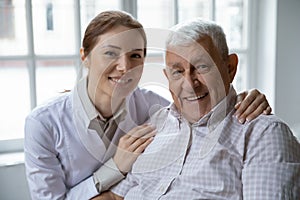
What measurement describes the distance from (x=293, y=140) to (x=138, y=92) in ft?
2.10

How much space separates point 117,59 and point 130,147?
321mm

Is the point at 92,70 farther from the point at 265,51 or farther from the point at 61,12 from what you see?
the point at 265,51

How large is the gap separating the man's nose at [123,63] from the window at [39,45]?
0.68m

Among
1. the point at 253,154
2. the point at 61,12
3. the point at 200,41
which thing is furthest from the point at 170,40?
the point at 61,12

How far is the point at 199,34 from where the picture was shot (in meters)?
1.32

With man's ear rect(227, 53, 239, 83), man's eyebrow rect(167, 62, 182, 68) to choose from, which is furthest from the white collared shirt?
man's ear rect(227, 53, 239, 83)

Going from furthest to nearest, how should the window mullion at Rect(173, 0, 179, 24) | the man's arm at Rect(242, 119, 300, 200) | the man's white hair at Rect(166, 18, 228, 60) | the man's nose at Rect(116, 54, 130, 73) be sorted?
the window mullion at Rect(173, 0, 179, 24)
the man's nose at Rect(116, 54, 130, 73)
the man's white hair at Rect(166, 18, 228, 60)
the man's arm at Rect(242, 119, 300, 200)

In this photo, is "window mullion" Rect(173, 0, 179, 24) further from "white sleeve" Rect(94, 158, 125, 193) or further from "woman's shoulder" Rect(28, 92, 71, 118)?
"white sleeve" Rect(94, 158, 125, 193)

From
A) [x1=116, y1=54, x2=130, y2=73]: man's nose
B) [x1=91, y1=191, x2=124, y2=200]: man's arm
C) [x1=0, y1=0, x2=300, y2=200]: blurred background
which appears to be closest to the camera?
[x1=116, y1=54, x2=130, y2=73]: man's nose

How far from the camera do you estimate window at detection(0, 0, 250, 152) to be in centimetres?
206

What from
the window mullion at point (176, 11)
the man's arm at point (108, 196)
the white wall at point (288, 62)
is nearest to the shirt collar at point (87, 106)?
the man's arm at point (108, 196)

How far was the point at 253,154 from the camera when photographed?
1262 millimetres

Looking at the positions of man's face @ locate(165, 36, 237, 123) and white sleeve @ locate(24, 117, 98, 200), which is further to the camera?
white sleeve @ locate(24, 117, 98, 200)

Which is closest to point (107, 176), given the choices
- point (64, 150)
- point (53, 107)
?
point (64, 150)
